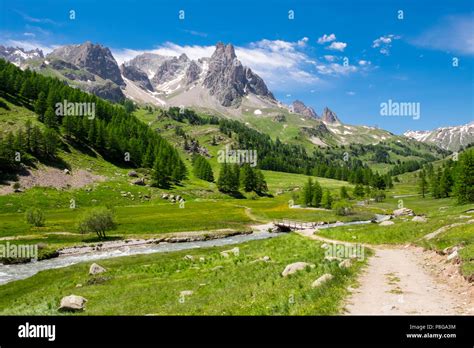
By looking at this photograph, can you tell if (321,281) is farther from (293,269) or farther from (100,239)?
(100,239)

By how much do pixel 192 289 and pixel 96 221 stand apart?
46.7 metres

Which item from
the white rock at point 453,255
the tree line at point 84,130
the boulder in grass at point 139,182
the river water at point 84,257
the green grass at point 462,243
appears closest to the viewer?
the green grass at point 462,243

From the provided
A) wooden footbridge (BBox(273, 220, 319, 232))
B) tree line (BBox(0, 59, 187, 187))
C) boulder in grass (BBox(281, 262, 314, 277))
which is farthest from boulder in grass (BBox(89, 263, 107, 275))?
tree line (BBox(0, 59, 187, 187))

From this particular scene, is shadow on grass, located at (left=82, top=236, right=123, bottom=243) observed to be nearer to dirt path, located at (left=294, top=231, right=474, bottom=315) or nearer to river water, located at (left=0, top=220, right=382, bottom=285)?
river water, located at (left=0, top=220, right=382, bottom=285)

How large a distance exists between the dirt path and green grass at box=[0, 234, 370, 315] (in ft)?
3.89

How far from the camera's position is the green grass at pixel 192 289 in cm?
1948

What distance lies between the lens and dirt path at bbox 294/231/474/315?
17.3 meters

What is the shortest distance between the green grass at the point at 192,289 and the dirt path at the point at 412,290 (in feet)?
3.89

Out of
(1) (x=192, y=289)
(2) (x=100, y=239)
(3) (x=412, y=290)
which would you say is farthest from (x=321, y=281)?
(2) (x=100, y=239)

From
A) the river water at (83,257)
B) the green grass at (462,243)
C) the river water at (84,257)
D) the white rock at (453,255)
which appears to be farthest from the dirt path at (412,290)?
the river water at (83,257)

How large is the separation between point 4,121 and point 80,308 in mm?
150703

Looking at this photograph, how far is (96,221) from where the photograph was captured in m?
69.8

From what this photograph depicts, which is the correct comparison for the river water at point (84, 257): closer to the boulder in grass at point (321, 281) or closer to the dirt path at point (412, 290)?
the boulder in grass at point (321, 281)
